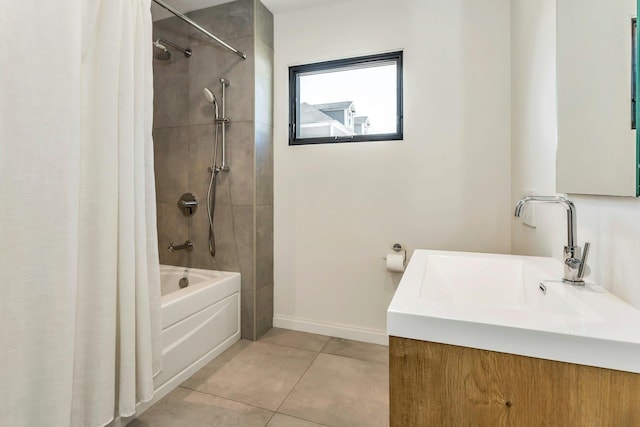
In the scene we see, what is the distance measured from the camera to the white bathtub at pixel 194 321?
5.61 ft

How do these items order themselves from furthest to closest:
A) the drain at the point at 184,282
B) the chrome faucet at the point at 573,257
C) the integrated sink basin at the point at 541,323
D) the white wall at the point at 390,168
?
the drain at the point at 184,282
the white wall at the point at 390,168
the chrome faucet at the point at 573,257
the integrated sink basin at the point at 541,323

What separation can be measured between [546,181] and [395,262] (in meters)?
1.03

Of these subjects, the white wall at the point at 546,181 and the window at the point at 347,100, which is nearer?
the white wall at the point at 546,181

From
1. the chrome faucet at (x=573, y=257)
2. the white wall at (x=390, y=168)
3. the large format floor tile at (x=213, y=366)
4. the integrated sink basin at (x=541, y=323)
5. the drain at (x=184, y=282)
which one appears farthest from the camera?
the drain at (x=184, y=282)

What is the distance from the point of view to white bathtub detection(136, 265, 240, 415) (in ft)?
5.61

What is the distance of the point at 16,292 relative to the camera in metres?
0.89

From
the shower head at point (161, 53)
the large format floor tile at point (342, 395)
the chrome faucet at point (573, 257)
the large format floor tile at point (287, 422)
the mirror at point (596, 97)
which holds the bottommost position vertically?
the large format floor tile at point (287, 422)

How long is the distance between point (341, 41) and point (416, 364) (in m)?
2.32

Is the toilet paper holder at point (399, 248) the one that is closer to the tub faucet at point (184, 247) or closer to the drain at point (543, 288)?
the drain at point (543, 288)

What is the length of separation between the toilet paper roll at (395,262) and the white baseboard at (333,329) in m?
0.52

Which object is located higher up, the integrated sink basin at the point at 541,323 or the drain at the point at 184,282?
the integrated sink basin at the point at 541,323

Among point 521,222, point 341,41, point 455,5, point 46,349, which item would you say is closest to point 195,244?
point 46,349

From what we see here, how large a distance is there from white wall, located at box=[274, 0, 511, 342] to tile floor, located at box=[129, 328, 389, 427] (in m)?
0.30

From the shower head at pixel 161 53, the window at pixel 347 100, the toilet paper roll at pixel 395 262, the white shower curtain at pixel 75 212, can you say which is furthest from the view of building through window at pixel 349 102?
the white shower curtain at pixel 75 212
